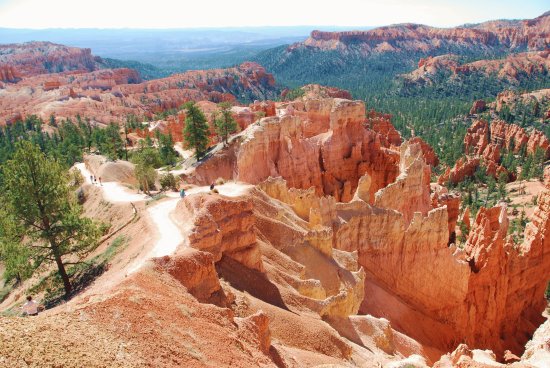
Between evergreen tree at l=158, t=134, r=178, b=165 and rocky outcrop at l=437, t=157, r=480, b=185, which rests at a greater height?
evergreen tree at l=158, t=134, r=178, b=165

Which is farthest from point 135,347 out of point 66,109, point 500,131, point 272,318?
point 66,109

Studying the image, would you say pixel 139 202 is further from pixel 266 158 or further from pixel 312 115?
pixel 312 115

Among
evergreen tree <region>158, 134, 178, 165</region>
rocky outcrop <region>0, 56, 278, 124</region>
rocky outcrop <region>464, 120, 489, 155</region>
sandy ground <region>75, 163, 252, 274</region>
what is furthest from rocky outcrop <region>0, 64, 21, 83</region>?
rocky outcrop <region>464, 120, 489, 155</region>

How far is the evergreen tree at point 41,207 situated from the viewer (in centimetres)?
2462

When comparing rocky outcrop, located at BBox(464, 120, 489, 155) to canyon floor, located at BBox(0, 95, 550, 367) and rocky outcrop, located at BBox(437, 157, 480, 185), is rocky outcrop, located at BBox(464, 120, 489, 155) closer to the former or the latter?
rocky outcrop, located at BBox(437, 157, 480, 185)

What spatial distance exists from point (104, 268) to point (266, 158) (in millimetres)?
26712

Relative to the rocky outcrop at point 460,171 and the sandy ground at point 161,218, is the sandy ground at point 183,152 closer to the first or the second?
the sandy ground at point 161,218

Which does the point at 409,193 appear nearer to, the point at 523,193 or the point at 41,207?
the point at 41,207

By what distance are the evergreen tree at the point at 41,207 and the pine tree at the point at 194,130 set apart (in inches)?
1092

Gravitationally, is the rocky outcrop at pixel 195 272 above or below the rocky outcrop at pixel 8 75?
above

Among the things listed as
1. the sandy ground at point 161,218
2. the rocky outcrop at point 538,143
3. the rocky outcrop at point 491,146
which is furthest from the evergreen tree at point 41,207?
the rocky outcrop at point 538,143

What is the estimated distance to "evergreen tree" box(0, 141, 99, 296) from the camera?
24.6 m

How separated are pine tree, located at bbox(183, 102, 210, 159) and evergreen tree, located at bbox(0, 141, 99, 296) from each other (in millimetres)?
27733

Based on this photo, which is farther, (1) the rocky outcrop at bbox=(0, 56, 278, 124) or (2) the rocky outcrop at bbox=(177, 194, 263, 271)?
(1) the rocky outcrop at bbox=(0, 56, 278, 124)
